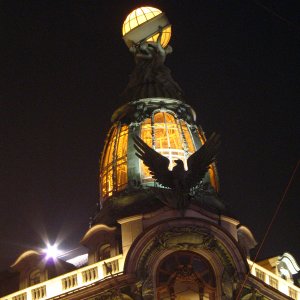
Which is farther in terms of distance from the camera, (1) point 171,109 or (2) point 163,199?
(1) point 171,109

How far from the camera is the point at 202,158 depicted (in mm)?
57844

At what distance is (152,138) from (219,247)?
9.89 meters

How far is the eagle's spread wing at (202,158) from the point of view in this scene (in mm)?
57344

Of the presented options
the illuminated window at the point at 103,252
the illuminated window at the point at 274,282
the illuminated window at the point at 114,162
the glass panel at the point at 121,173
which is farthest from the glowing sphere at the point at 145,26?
the illuminated window at the point at 274,282

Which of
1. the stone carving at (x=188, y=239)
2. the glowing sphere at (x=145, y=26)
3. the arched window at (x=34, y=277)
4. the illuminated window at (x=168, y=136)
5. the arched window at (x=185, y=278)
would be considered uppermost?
the glowing sphere at (x=145, y=26)

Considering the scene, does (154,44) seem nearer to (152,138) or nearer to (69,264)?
(152,138)

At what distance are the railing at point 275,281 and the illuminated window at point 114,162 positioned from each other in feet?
30.6

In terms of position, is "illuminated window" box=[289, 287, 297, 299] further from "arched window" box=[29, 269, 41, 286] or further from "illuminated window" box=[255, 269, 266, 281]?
"arched window" box=[29, 269, 41, 286]

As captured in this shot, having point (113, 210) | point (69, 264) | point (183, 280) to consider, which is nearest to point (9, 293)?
point (69, 264)

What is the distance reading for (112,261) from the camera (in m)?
55.3

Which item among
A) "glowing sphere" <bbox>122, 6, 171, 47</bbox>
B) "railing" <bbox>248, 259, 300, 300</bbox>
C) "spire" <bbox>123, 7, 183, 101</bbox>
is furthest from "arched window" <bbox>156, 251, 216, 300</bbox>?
"glowing sphere" <bbox>122, 6, 171, 47</bbox>

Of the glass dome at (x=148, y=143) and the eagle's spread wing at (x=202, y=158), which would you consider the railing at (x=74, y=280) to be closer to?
the glass dome at (x=148, y=143)

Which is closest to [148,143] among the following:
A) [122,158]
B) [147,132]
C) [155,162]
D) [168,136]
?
[147,132]

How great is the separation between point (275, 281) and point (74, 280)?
432 inches
